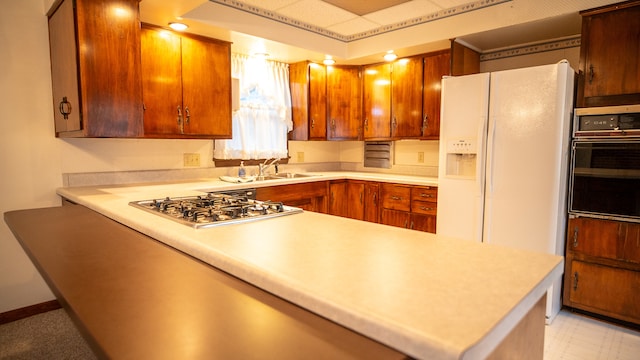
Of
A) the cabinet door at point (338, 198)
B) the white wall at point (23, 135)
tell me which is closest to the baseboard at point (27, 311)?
the white wall at point (23, 135)

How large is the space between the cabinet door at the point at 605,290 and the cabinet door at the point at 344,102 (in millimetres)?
2495

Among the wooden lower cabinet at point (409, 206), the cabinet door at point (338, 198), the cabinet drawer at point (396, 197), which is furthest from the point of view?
the cabinet door at point (338, 198)

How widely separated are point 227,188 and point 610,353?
2818 mm

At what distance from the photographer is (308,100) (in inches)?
160

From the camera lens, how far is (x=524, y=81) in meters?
2.52

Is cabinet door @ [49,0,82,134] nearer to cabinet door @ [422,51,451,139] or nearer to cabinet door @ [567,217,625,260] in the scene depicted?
cabinet door @ [422,51,451,139]

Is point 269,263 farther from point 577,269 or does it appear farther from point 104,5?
point 577,269

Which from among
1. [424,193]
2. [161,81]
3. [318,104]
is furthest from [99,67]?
[424,193]

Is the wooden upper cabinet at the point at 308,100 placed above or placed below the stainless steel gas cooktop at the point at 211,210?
above

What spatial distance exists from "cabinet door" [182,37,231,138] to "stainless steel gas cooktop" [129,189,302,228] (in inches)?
47.4

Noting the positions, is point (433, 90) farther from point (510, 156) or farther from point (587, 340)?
point (587, 340)

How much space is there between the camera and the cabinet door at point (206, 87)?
299cm

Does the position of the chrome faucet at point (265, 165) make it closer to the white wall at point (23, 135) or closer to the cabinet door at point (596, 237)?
the white wall at point (23, 135)

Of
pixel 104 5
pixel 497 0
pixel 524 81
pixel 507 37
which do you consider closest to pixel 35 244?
pixel 104 5
